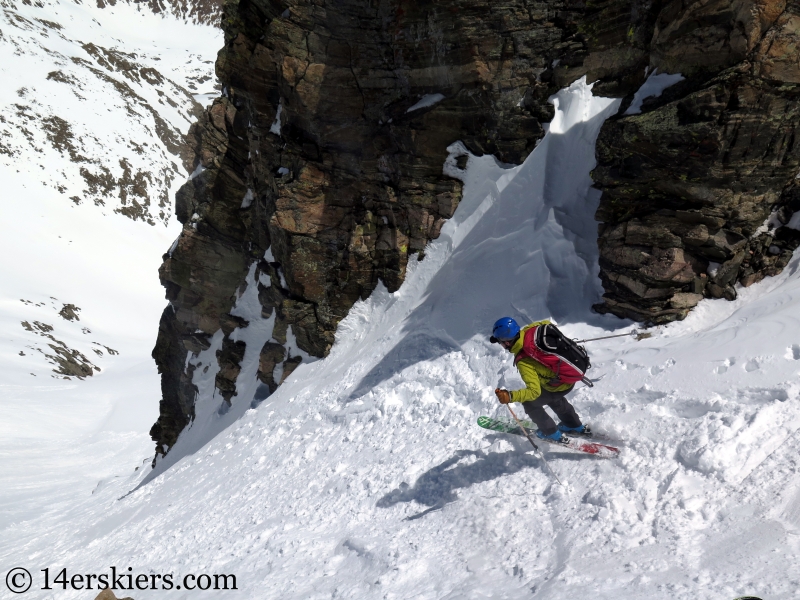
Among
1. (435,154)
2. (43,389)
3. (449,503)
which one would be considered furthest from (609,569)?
(43,389)

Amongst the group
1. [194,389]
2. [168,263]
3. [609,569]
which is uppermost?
[168,263]

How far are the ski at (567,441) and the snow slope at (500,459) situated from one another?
0.46ft

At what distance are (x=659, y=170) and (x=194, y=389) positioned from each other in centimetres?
2427

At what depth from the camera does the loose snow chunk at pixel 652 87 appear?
9625 millimetres

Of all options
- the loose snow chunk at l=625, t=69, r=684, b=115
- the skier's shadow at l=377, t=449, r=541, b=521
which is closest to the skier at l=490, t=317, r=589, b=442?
the skier's shadow at l=377, t=449, r=541, b=521

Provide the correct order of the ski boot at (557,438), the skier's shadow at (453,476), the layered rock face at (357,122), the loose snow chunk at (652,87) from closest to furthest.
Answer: the ski boot at (557,438)
the skier's shadow at (453,476)
the loose snow chunk at (652,87)
the layered rock face at (357,122)

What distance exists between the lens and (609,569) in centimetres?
518

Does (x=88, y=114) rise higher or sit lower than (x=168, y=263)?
higher

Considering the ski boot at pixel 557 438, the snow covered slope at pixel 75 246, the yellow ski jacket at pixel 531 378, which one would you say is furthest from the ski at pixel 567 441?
the snow covered slope at pixel 75 246

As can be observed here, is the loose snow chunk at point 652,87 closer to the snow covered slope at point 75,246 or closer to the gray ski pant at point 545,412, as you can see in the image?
the gray ski pant at point 545,412

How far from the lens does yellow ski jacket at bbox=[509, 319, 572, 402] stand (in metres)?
6.66

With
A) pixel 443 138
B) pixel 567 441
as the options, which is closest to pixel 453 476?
pixel 567 441

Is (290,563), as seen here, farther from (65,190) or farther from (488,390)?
(65,190)

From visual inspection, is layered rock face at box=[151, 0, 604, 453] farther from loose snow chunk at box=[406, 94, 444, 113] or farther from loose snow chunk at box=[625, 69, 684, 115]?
loose snow chunk at box=[625, 69, 684, 115]
